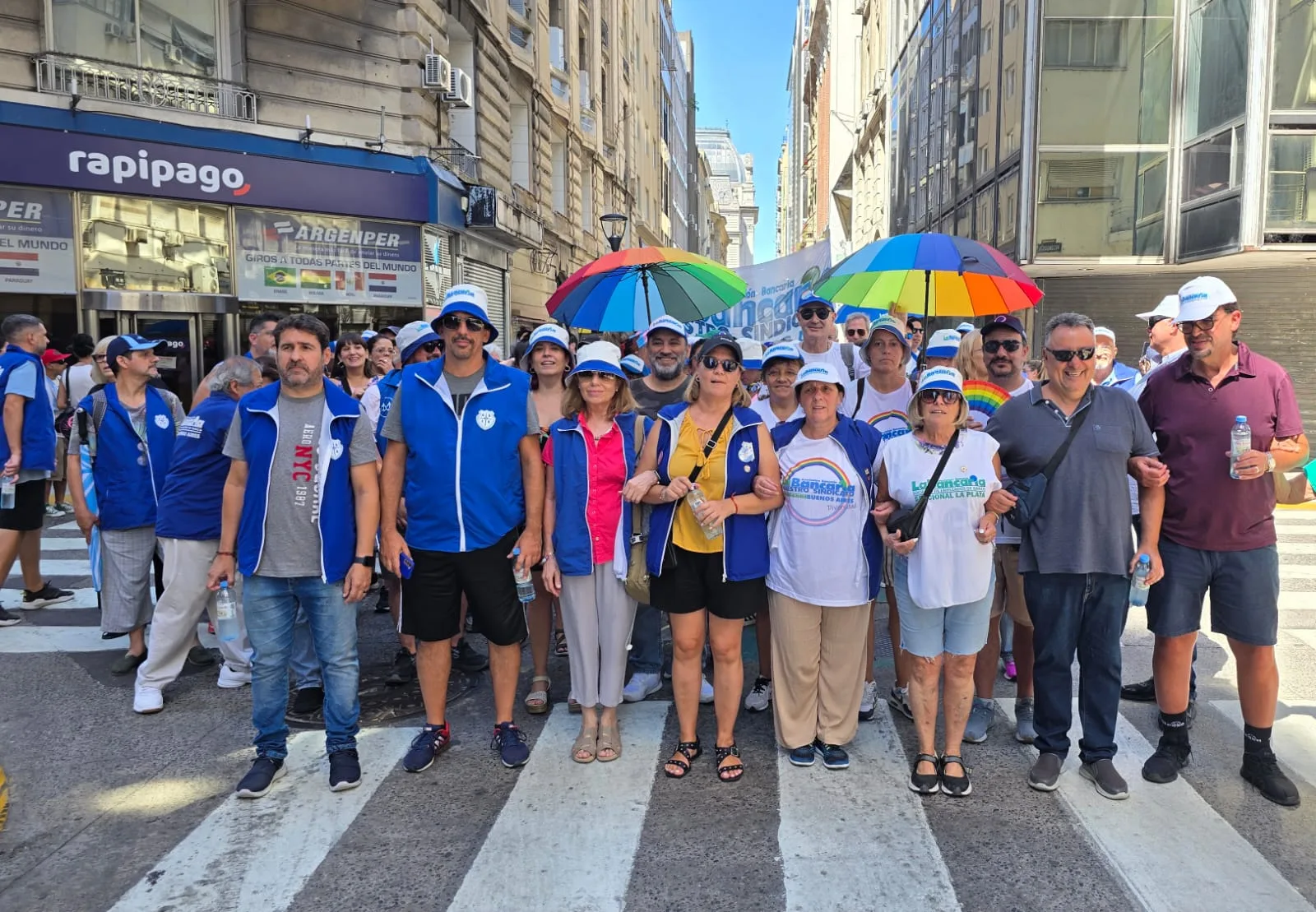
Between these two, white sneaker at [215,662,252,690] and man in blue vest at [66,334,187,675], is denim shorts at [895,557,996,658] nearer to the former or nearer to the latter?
white sneaker at [215,662,252,690]

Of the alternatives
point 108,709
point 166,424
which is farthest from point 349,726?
point 166,424

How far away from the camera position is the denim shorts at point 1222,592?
391 cm

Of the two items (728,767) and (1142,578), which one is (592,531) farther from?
(1142,578)

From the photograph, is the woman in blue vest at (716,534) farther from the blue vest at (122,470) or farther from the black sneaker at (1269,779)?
the blue vest at (122,470)

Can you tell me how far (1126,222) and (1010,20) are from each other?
16.6 feet

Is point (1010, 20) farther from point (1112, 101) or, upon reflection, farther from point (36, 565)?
point (36, 565)

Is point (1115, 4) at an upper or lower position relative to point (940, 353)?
upper

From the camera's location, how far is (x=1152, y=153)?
53.3 feet

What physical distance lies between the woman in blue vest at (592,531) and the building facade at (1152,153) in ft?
46.3

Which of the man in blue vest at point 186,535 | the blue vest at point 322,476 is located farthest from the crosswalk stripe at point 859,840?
the man in blue vest at point 186,535

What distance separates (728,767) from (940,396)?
195 centimetres

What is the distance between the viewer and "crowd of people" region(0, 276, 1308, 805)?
12.7ft

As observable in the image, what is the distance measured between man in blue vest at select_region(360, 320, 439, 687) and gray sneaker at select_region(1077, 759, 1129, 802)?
3668 millimetres

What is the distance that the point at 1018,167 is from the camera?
1753 cm
